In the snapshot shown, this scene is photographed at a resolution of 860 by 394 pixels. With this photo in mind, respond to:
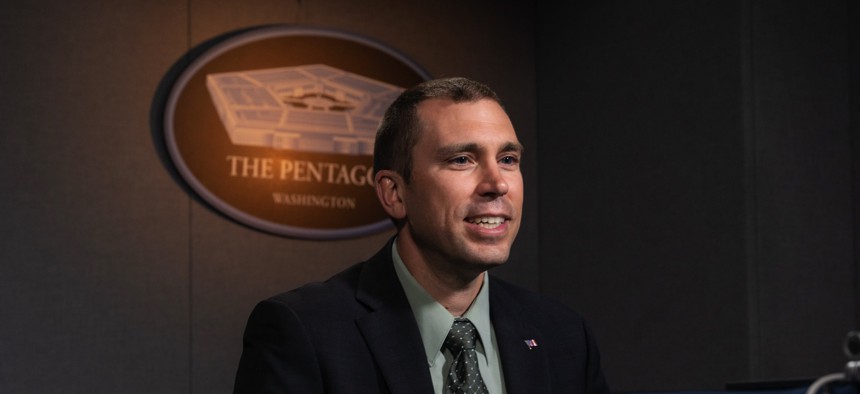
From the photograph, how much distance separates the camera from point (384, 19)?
438 cm

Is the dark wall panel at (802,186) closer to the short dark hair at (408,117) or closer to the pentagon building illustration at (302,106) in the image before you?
the pentagon building illustration at (302,106)

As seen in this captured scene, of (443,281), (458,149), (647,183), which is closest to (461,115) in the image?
(458,149)

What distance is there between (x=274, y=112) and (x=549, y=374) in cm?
243

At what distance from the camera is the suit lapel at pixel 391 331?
176 cm

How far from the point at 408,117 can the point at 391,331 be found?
15.7 inches

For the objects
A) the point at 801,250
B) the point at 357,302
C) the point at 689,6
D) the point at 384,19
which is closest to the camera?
the point at 357,302

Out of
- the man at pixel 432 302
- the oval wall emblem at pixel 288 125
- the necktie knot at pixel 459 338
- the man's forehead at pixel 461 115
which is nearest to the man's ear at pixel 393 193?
the man at pixel 432 302

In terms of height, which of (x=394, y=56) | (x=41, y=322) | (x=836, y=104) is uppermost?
(x=394, y=56)

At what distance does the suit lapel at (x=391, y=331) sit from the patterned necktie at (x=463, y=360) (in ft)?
0.17

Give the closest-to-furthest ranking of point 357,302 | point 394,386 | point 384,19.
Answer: point 394,386 → point 357,302 → point 384,19

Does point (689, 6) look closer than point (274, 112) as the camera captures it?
Yes

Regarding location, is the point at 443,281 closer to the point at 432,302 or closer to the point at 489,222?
the point at 432,302

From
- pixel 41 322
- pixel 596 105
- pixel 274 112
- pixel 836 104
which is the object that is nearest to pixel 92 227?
pixel 41 322

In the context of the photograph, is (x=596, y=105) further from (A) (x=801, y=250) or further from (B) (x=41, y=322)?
(B) (x=41, y=322)
